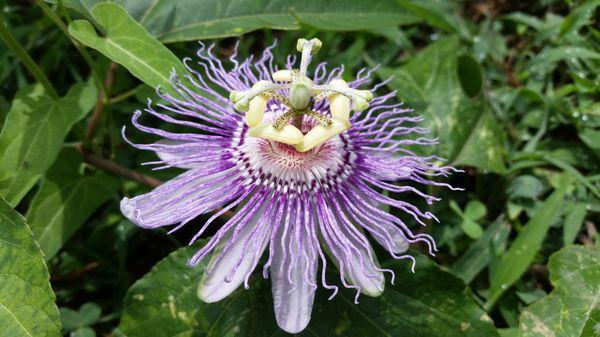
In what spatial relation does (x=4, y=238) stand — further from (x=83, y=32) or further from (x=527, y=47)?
(x=527, y=47)

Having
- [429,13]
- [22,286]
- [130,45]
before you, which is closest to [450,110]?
[429,13]

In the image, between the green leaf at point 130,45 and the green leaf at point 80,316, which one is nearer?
the green leaf at point 130,45

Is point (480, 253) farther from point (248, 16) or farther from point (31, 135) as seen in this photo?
point (31, 135)

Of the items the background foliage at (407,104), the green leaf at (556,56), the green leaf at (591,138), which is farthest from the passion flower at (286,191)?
the green leaf at (556,56)

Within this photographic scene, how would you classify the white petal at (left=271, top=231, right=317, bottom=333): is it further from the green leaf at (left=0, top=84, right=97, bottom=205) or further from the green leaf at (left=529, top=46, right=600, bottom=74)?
the green leaf at (left=529, top=46, right=600, bottom=74)

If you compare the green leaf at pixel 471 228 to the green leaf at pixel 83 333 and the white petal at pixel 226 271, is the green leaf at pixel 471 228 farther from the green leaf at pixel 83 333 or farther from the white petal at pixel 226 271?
Result: the green leaf at pixel 83 333
